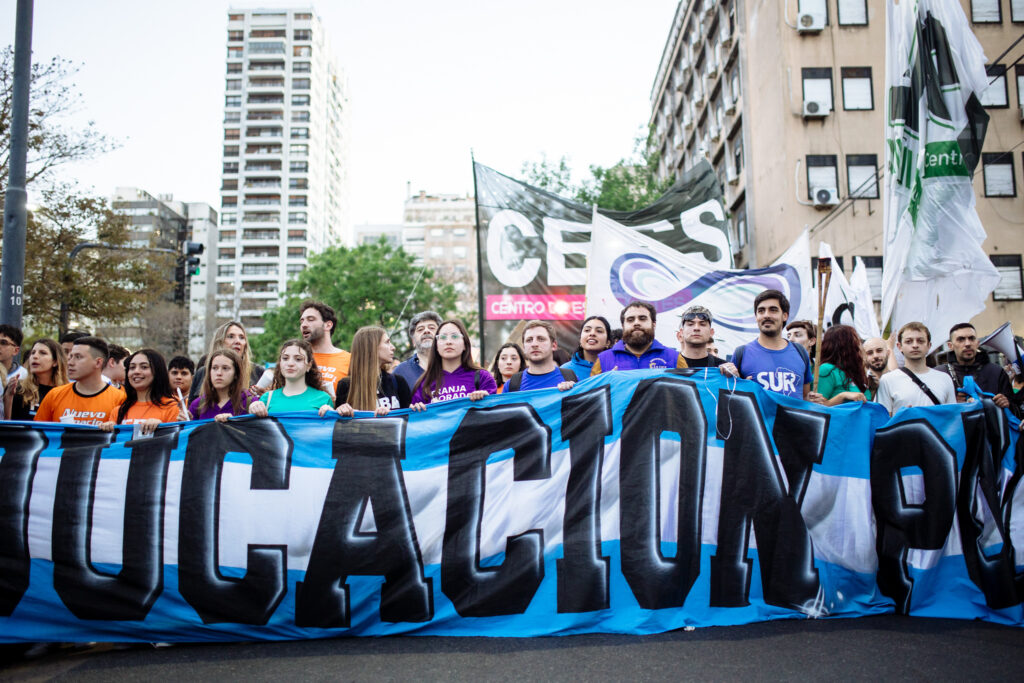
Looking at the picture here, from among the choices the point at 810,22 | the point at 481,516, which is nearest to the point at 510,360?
the point at 481,516

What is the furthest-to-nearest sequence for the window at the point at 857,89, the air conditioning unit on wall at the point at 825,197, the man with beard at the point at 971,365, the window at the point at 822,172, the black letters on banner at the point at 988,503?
the window at the point at 857,89 < the window at the point at 822,172 < the air conditioning unit on wall at the point at 825,197 < the man with beard at the point at 971,365 < the black letters on banner at the point at 988,503

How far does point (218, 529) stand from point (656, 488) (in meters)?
2.63

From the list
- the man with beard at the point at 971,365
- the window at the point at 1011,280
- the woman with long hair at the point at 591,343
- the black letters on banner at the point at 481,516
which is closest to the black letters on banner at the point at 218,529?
the black letters on banner at the point at 481,516

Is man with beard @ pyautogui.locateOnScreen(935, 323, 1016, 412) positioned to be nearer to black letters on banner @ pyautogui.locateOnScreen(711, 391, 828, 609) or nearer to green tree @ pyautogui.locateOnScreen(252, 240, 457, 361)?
black letters on banner @ pyautogui.locateOnScreen(711, 391, 828, 609)

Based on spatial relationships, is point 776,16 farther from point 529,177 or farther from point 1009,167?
point 529,177

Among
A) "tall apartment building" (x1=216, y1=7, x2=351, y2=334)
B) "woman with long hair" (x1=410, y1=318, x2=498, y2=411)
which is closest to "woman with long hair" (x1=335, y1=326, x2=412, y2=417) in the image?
"woman with long hair" (x1=410, y1=318, x2=498, y2=411)

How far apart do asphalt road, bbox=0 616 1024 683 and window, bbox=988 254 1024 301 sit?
845 inches

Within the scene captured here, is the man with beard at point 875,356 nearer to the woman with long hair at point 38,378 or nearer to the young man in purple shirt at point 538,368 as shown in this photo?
the young man in purple shirt at point 538,368

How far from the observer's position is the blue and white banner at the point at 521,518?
4363mm

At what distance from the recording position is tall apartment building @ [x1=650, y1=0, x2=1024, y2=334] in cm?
2234

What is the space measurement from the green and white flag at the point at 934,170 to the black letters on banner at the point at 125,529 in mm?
6303

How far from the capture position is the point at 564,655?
153 inches

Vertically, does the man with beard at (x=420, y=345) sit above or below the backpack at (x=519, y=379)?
above

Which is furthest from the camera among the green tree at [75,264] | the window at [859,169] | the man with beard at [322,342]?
the window at [859,169]
